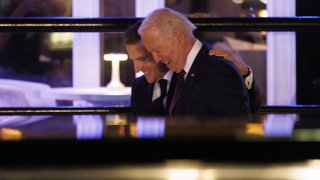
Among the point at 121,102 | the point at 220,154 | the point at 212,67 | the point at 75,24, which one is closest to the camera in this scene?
the point at 220,154

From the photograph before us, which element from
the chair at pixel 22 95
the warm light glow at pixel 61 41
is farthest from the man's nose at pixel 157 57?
the warm light glow at pixel 61 41

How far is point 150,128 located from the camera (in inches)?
27.1

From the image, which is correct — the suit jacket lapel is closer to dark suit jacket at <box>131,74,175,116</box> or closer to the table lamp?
dark suit jacket at <box>131,74,175,116</box>

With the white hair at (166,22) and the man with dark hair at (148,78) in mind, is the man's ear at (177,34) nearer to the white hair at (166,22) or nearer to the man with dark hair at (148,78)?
the white hair at (166,22)

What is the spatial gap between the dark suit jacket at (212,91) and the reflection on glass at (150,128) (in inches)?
36.5

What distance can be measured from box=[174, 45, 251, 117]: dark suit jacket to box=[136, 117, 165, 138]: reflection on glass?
93cm

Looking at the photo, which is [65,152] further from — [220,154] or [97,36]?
[97,36]

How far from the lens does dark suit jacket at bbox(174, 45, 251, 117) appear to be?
1783mm

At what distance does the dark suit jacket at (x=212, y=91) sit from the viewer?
1783mm

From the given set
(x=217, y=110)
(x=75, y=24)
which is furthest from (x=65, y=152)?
(x=217, y=110)

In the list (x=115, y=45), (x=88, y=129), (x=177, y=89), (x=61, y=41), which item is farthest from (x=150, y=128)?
(x=61, y=41)

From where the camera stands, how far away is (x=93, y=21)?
5.31 feet

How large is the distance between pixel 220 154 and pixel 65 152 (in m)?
0.15

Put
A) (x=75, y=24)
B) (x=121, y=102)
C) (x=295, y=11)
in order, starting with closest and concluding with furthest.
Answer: (x=75, y=24) < (x=121, y=102) < (x=295, y=11)
